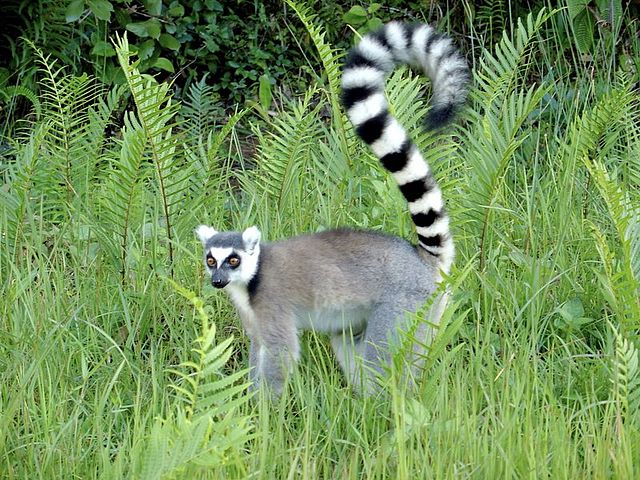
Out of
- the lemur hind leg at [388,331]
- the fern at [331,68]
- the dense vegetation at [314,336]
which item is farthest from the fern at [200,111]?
the lemur hind leg at [388,331]

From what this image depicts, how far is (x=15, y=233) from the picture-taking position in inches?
215

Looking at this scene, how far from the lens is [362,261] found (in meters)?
4.57

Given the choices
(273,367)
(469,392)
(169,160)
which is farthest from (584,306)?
(169,160)

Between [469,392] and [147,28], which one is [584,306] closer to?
[469,392]

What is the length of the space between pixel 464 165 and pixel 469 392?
196 cm

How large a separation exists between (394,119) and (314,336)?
1.14 meters

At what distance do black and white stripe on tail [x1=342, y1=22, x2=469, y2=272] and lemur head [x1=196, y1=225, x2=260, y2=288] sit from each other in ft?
2.22

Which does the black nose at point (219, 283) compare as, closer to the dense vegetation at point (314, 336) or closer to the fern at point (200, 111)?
the dense vegetation at point (314, 336)

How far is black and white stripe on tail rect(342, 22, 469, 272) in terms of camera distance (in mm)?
4293

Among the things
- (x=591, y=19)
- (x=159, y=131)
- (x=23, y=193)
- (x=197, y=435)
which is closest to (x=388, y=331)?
(x=197, y=435)

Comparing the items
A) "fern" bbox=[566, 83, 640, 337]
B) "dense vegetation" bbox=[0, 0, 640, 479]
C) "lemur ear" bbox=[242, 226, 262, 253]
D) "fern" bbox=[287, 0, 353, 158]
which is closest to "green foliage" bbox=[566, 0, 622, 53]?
"dense vegetation" bbox=[0, 0, 640, 479]

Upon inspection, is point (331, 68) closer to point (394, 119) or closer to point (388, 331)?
point (394, 119)

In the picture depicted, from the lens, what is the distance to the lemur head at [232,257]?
4.38m

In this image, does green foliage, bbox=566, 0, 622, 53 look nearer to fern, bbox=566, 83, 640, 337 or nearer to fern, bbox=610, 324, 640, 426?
fern, bbox=566, 83, 640, 337
